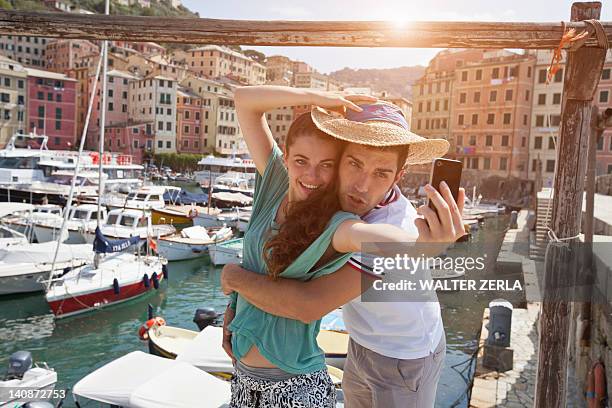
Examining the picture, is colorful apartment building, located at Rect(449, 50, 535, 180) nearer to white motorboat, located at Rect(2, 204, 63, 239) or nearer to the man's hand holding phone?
white motorboat, located at Rect(2, 204, 63, 239)

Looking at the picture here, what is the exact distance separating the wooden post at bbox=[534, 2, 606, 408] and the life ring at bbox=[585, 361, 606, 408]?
207cm

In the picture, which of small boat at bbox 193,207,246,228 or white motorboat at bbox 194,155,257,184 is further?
white motorboat at bbox 194,155,257,184

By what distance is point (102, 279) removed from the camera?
13.6m

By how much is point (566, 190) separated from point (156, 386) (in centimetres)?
489

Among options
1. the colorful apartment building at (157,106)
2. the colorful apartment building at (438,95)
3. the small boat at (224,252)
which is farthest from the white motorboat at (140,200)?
the colorful apartment building at (157,106)

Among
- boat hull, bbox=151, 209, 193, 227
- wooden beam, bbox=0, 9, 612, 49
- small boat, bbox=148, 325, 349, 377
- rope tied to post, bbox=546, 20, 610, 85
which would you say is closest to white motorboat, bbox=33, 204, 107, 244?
boat hull, bbox=151, 209, 193, 227

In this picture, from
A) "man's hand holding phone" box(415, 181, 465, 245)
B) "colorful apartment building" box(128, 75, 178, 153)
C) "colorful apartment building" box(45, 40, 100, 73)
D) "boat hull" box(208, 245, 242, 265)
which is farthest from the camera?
"colorful apartment building" box(45, 40, 100, 73)

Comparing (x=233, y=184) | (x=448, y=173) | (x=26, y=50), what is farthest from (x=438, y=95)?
(x=26, y=50)

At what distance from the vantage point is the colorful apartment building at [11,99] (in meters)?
49.0

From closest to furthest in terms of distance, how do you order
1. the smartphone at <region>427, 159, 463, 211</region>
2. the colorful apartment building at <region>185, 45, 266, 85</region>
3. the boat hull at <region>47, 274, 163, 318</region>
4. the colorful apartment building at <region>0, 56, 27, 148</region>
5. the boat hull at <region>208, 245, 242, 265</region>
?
the smartphone at <region>427, 159, 463, 211</region>
the boat hull at <region>47, 274, 163, 318</region>
the boat hull at <region>208, 245, 242, 265</region>
the colorful apartment building at <region>0, 56, 27, 148</region>
the colorful apartment building at <region>185, 45, 266, 85</region>

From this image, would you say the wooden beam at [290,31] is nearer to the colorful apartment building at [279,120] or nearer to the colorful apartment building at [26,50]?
the colorful apartment building at [279,120]

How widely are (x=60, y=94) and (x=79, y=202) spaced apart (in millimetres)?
32339

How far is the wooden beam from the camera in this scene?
2.22 m

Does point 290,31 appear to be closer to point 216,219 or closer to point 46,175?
point 216,219
